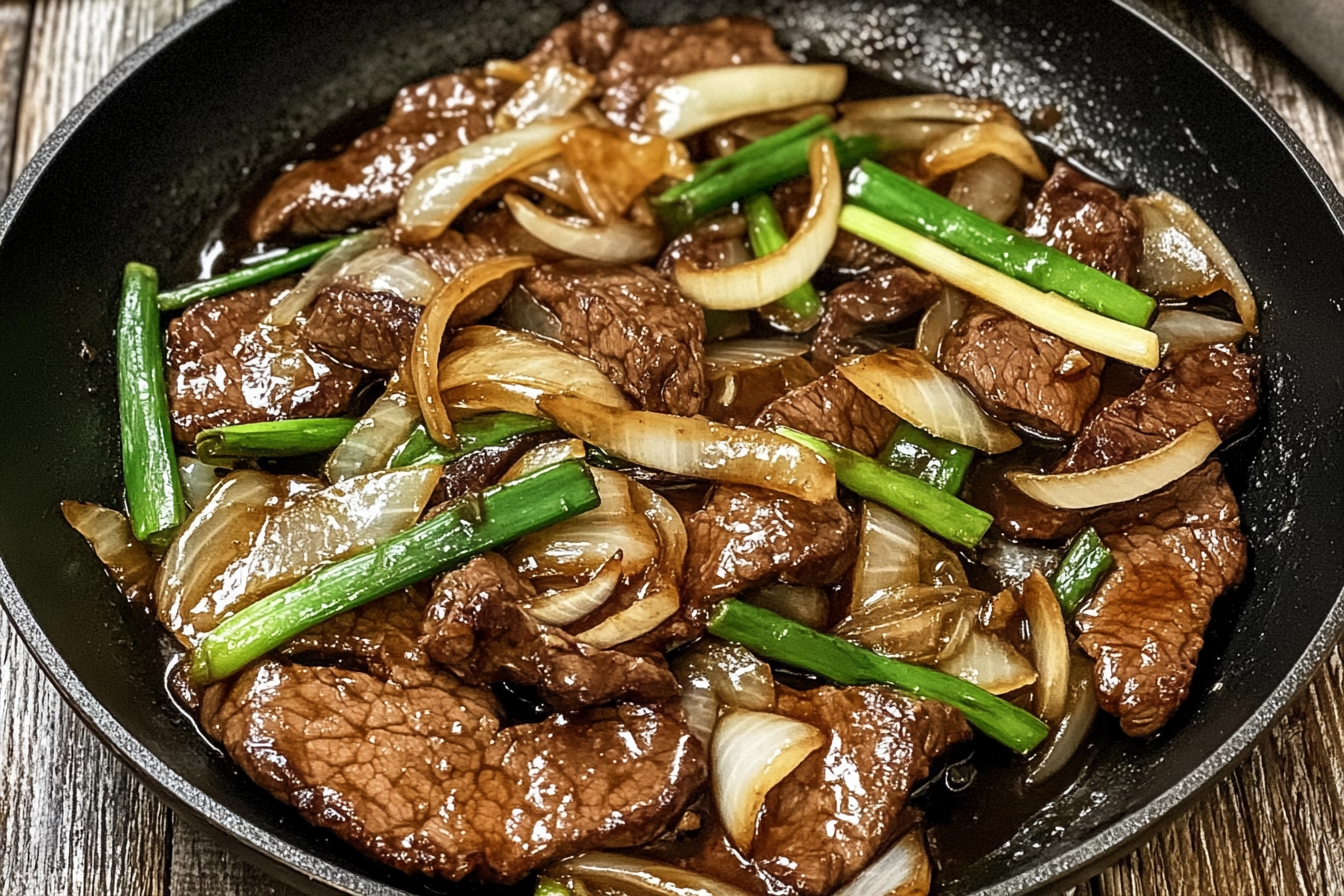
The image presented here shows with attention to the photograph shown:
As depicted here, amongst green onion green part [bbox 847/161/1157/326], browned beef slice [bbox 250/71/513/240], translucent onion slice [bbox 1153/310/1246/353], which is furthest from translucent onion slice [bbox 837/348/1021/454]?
browned beef slice [bbox 250/71/513/240]

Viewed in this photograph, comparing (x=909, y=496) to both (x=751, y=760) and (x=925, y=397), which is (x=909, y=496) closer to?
(x=925, y=397)

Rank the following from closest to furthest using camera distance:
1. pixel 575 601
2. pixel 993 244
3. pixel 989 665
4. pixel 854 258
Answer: pixel 575 601
pixel 989 665
pixel 993 244
pixel 854 258

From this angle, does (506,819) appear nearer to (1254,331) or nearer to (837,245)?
(837,245)

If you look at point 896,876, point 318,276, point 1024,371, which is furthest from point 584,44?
point 896,876

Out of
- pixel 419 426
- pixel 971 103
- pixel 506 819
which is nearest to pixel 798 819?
pixel 506 819

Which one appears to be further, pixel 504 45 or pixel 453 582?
pixel 504 45

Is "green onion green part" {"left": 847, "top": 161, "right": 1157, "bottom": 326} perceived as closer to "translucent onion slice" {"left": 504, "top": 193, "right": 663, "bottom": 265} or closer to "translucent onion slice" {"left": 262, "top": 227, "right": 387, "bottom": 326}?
"translucent onion slice" {"left": 504, "top": 193, "right": 663, "bottom": 265}

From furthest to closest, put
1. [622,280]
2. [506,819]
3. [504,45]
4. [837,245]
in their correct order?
[504,45] < [837,245] < [622,280] < [506,819]
